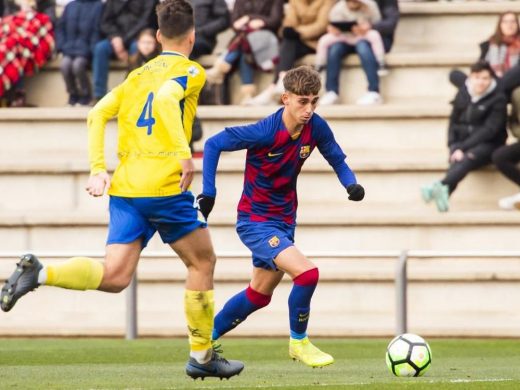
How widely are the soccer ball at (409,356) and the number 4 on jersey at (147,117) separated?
76.3 inches

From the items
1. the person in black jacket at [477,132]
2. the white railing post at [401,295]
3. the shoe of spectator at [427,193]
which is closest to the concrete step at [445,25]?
the person in black jacket at [477,132]

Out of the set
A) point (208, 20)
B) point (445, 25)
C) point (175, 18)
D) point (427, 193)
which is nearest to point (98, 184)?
point (175, 18)

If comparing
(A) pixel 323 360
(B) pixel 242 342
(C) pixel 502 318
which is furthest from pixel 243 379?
(C) pixel 502 318

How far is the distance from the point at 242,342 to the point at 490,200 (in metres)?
3.50

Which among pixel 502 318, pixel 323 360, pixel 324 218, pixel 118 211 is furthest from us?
pixel 324 218

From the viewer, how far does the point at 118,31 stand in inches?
645

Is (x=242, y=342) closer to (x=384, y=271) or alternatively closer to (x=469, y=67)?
(x=384, y=271)

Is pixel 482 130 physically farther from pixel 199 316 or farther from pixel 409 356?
pixel 199 316

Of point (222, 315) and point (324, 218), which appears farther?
point (324, 218)

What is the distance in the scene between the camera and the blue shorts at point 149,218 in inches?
319

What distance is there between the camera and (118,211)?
26.7 ft

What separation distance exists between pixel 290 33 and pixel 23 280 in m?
8.50

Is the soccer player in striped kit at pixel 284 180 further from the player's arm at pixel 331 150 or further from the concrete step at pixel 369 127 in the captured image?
the concrete step at pixel 369 127

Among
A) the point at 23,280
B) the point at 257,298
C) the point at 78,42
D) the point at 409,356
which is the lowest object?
the point at 409,356
